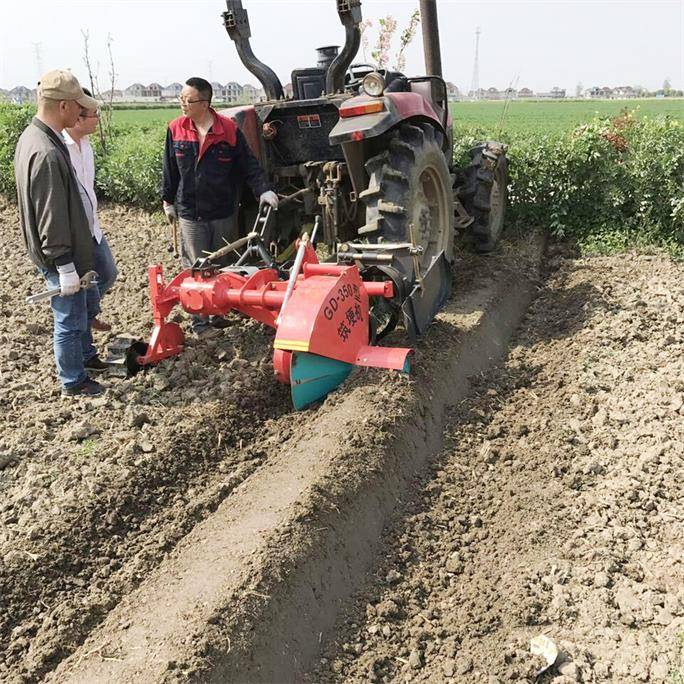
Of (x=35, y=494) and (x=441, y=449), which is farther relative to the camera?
(x=441, y=449)

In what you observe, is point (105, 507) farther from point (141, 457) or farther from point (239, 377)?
point (239, 377)

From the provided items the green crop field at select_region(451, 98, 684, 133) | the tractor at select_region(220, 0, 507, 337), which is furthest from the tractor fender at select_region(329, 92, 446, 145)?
the green crop field at select_region(451, 98, 684, 133)

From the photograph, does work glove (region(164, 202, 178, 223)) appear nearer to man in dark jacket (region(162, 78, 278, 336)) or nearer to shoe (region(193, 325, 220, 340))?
man in dark jacket (region(162, 78, 278, 336))

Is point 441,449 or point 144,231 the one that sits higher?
point 144,231

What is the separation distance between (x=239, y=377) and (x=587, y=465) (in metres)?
2.28

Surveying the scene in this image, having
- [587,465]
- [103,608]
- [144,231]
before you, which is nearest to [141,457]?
[103,608]

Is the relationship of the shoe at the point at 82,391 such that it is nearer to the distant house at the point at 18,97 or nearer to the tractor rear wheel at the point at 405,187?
the tractor rear wheel at the point at 405,187

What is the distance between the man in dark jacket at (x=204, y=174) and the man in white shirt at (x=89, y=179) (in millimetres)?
586

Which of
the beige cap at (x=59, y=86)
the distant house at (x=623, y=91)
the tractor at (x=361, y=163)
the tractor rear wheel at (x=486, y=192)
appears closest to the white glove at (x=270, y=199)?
the tractor at (x=361, y=163)

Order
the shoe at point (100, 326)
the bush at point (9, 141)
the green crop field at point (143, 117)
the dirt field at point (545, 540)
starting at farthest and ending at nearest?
the green crop field at point (143, 117) → the bush at point (9, 141) → the shoe at point (100, 326) → the dirt field at point (545, 540)

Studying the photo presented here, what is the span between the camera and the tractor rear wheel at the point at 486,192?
7.25m

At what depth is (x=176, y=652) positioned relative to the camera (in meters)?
2.62

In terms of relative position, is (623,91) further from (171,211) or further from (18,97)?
(171,211)

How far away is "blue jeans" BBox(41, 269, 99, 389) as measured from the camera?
473 cm
